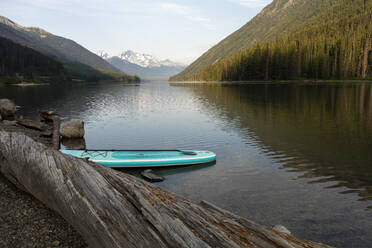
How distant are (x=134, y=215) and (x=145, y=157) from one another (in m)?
13.4

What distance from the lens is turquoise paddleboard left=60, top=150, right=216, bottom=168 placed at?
1750 cm

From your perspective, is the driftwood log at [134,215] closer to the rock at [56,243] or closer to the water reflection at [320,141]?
the rock at [56,243]

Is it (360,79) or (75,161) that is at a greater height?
(360,79)

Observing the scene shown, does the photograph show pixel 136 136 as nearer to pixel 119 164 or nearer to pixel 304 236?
pixel 119 164

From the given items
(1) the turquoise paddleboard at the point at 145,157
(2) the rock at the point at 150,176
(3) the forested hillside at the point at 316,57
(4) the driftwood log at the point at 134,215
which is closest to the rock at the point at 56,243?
(4) the driftwood log at the point at 134,215

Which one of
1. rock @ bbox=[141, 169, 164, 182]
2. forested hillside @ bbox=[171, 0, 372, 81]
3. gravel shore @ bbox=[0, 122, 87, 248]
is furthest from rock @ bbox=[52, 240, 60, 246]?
forested hillside @ bbox=[171, 0, 372, 81]

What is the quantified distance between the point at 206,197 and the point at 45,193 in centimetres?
818

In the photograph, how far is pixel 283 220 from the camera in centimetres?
1120

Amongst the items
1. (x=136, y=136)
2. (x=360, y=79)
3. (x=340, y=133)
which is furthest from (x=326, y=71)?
(x=136, y=136)

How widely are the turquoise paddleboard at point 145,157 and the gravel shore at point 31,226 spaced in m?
7.90

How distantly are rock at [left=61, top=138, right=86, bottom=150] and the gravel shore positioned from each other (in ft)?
47.9

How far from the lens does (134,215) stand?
508 cm

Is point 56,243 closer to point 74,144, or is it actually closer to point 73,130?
point 74,144

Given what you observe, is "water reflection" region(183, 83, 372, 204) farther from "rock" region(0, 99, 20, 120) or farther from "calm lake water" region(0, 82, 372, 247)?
"rock" region(0, 99, 20, 120)
